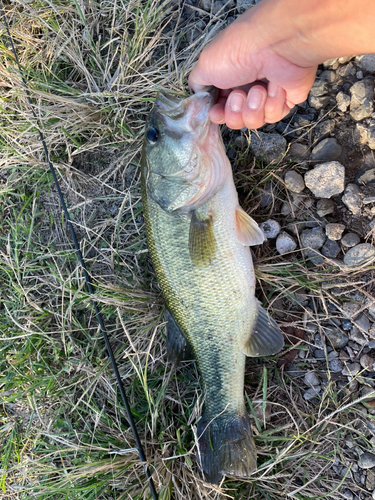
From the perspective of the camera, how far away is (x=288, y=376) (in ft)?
9.12

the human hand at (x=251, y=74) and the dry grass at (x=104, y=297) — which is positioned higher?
the human hand at (x=251, y=74)

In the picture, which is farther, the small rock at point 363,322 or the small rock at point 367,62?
the small rock at point 363,322

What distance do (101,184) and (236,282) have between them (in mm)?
1681

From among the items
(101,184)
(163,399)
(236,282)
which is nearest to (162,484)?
(163,399)

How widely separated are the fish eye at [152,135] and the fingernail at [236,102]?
0.53 m

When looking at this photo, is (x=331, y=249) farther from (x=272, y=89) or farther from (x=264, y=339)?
(x=272, y=89)

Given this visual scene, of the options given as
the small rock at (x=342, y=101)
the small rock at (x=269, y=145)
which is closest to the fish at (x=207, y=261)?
the small rock at (x=269, y=145)

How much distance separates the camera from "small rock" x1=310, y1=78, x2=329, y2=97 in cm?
255

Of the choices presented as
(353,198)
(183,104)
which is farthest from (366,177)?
(183,104)

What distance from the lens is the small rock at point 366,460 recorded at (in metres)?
2.52

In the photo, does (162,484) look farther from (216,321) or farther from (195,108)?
(195,108)

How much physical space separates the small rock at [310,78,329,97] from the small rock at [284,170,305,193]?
604mm

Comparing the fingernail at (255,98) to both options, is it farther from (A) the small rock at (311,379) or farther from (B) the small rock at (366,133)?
(A) the small rock at (311,379)

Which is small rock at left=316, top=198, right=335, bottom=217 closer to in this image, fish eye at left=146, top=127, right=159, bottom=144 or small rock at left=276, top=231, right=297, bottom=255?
small rock at left=276, top=231, right=297, bottom=255
